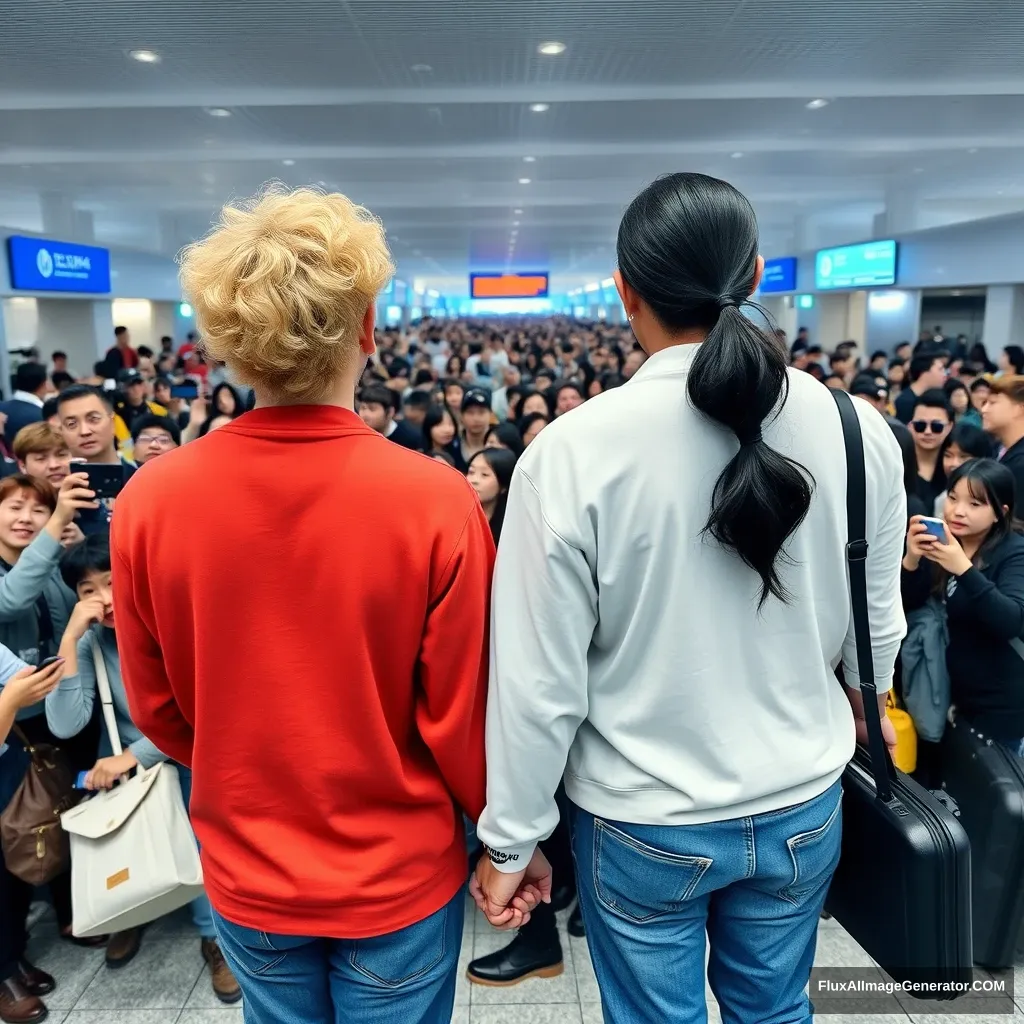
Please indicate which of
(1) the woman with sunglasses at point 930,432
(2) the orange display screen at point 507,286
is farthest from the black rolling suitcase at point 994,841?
(2) the orange display screen at point 507,286

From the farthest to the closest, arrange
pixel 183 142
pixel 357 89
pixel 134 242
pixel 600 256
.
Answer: pixel 600 256 → pixel 134 242 → pixel 183 142 → pixel 357 89

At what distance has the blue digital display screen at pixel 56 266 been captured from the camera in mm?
10234

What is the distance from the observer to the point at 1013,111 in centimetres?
789

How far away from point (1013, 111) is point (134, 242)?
2073 cm

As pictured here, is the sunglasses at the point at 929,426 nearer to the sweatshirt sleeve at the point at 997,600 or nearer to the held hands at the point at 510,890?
the sweatshirt sleeve at the point at 997,600

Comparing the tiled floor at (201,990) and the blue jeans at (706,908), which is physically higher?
the blue jeans at (706,908)

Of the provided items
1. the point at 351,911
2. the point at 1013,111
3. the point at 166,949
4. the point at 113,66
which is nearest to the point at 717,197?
the point at 351,911

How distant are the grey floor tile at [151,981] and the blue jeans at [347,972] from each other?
1.37 metres

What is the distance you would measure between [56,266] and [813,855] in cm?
1265

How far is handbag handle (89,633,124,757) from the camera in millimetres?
2320

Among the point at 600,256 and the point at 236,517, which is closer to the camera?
the point at 236,517

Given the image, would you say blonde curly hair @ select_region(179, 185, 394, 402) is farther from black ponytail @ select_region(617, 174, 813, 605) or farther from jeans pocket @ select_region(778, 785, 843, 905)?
jeans pocket @ select_region(778, 785, 843, 905)

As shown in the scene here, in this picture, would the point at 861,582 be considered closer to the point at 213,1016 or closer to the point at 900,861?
the point at 900,861

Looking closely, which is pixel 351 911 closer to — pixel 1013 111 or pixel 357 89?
pixel 357 89
